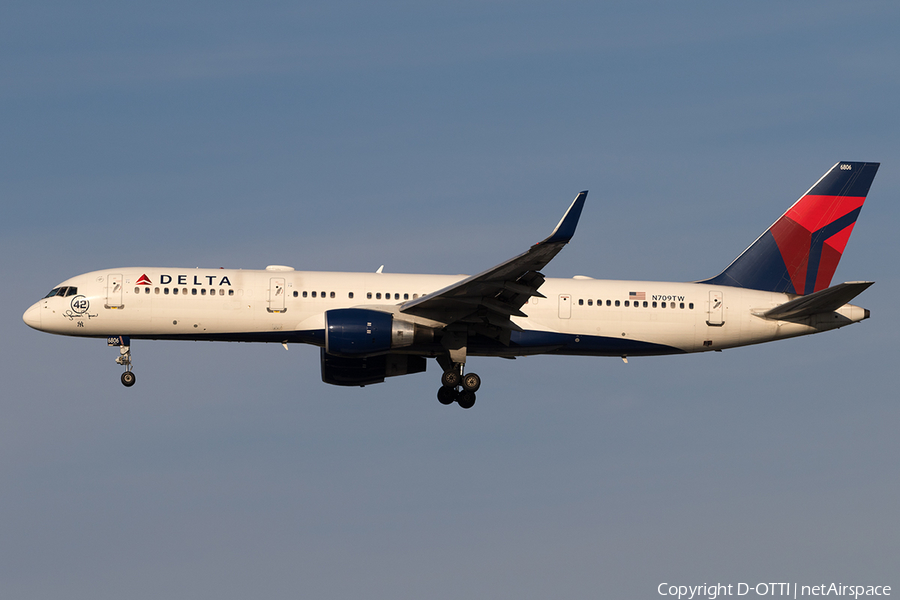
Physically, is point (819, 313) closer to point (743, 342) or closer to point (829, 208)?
point (743, 342)

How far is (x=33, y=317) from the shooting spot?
4188cm

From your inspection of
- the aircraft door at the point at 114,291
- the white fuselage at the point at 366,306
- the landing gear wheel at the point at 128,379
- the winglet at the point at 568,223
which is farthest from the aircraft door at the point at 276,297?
the winglet at the point at 568,223

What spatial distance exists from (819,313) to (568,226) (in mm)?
13857

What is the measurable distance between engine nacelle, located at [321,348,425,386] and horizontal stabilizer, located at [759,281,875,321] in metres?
14.0

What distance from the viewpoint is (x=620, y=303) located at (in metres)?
43.2

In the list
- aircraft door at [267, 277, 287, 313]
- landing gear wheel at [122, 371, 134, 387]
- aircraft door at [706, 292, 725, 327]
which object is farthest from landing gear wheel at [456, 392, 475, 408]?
landing gear wheel at [122, 371, 134, 387]

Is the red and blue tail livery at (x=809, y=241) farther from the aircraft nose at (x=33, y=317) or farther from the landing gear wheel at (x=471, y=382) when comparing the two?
the aircraft nose at (x=33, y=317)

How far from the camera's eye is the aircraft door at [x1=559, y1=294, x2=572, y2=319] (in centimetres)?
4269

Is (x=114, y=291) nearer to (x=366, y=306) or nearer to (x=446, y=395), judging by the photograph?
(x=366, y=306)

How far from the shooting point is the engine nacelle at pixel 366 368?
45.3 meters

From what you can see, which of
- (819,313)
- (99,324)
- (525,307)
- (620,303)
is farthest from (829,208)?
(99,324)

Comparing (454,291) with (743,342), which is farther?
(743,342)

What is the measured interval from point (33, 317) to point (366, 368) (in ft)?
41.8

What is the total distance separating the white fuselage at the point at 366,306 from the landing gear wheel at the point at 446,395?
2047 mm
